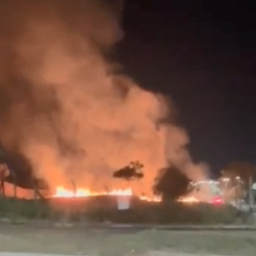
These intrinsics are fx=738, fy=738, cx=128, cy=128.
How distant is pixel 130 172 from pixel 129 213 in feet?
37.0

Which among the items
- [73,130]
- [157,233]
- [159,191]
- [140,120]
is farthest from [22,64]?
[157,233]

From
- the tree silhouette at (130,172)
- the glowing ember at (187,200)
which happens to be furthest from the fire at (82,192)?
the glowing ember at (187,200)

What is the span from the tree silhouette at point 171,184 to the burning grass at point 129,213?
4.10 meters

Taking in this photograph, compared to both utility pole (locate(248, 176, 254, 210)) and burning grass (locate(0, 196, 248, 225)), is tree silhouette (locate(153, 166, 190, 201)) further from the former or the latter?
burning grass (locate(0, 196, 248, 225))

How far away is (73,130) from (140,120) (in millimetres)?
3535

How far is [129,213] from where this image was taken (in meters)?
25.9

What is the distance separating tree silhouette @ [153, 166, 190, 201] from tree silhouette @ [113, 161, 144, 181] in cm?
123

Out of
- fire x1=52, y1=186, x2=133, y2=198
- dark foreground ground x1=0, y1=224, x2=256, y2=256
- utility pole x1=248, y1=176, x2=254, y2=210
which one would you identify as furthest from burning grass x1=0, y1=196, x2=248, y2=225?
dark foreground ground x1=0, y1=224, x2=256, y2=256

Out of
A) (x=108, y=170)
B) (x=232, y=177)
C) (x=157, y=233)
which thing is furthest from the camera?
(x=108, y=170)

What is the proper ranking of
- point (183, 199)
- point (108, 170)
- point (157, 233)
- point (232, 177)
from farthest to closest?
1. point (108, 170)
2. point (232, 177)
3. point (183, 199)
4. point (157, 233)

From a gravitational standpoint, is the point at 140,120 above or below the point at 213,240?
above

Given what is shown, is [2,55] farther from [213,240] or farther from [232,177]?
[213,240]

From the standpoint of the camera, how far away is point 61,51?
38969 mm

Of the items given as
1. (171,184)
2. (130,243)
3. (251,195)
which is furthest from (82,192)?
(130,243)
